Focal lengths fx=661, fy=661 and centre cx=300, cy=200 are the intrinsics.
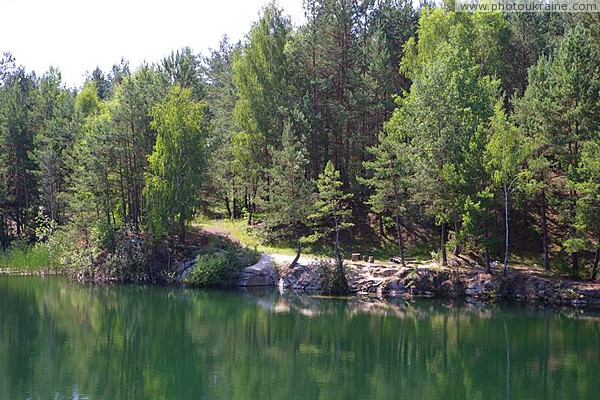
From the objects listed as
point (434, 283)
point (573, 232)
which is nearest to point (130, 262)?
point (434, 283)

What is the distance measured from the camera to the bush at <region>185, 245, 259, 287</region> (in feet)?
123

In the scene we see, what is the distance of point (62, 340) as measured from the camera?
2506 centimetres

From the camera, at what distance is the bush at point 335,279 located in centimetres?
3591

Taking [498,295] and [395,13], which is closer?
[498,295]

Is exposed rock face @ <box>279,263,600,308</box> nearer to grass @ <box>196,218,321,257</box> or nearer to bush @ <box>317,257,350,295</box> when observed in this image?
bush @ <box>317,257,350,295</box>

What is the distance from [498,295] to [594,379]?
46.4 ft

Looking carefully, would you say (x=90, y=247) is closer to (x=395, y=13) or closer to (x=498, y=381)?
(x=395, y=13)

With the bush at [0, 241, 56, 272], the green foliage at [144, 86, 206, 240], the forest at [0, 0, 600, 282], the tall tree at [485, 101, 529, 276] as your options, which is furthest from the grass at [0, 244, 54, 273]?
the tall tree at [485, 101, 529, 276]

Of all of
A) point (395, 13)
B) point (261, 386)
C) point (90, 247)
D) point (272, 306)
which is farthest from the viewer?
point (395, 13)

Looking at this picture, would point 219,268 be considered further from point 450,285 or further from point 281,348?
point 281,348

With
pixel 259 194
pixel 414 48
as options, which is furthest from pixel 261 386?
pixel 414 48

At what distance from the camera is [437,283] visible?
35.1 m

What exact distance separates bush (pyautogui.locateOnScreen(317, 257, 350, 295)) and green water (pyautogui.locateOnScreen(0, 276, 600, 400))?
181 cm

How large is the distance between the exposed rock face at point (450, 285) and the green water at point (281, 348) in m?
1.87
